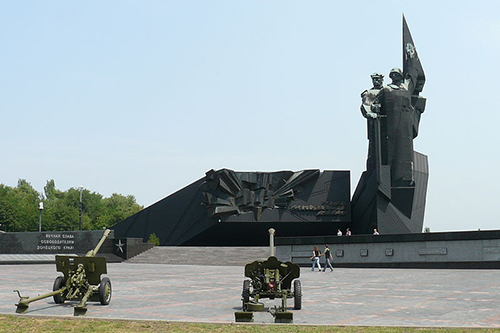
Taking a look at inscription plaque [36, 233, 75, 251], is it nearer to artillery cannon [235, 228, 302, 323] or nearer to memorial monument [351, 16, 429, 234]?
memorial monument [351, 16, 429, 234]

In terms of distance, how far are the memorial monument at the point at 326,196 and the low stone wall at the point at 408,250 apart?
29.8 ft

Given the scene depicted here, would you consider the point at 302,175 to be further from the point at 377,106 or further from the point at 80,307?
the point at 80,307

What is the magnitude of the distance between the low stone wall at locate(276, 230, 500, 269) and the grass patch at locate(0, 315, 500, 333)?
17469 mm

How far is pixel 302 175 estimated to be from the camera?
4272 centimetres

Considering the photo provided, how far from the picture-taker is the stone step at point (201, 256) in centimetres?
3500

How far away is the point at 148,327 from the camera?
864cm

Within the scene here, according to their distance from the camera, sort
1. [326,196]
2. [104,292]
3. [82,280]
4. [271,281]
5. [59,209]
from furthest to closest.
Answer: [59,209] → [326,196] → [82,280] → [104,292] → [271,281]

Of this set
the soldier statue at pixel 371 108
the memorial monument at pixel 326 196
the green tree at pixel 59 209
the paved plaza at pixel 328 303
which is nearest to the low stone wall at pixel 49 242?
the memorial monument at pixel 326 196

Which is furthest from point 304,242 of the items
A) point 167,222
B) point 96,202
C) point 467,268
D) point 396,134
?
point 96,202

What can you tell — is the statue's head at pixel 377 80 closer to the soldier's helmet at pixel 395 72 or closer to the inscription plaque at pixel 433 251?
the soldier's helmet at pixel 395 72

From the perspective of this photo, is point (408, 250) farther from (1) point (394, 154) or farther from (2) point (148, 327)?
(2) point (148, 327)

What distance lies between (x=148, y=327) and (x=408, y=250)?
2073cm

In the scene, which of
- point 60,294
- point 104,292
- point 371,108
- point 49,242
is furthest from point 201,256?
point 104,292

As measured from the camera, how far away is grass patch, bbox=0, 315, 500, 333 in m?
8.41
